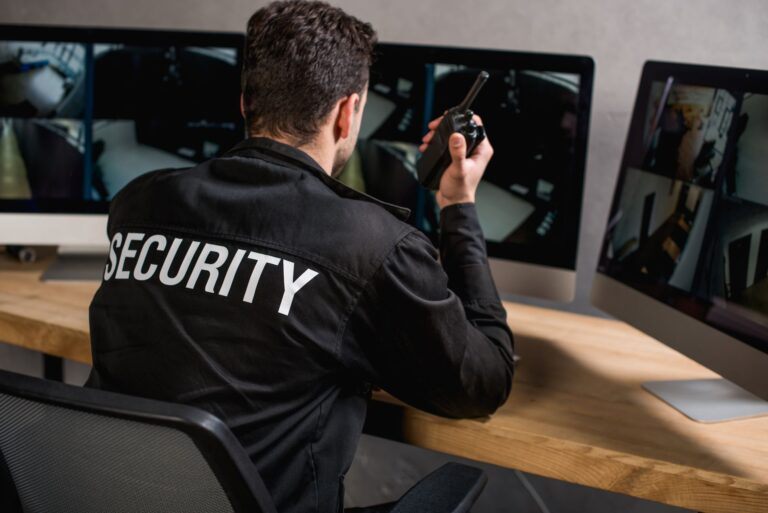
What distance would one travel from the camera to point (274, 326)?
1.00 m

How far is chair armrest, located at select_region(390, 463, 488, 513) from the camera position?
1047mm

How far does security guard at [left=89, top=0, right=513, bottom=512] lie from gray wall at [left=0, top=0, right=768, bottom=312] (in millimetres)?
813

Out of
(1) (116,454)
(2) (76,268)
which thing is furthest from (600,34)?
(1) (116,454)

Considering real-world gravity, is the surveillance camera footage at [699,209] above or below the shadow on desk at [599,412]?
above

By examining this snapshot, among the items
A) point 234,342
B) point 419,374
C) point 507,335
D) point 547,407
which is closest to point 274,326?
point 234,342

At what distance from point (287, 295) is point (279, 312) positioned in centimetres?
2

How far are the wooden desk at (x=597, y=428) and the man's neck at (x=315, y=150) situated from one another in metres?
0.37

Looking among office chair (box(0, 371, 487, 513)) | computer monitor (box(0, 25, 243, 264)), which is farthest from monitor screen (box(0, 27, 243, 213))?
office chair (box(0, 371, 487, 513))

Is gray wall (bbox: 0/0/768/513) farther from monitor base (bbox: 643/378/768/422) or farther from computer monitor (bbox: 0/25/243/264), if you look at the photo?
monitor base (bbox: 643/378/768/422)

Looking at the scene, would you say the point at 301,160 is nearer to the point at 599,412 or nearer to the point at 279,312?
the point at 279,312

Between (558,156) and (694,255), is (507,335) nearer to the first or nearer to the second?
(694,255)

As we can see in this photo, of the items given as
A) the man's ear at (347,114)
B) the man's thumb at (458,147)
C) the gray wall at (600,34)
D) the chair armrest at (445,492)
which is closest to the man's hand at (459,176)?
the man's thumb at (458,147)

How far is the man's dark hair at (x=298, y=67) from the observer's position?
115 cm

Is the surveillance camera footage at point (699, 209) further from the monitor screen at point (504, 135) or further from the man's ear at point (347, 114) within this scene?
the man's ear at point (347, 114)
